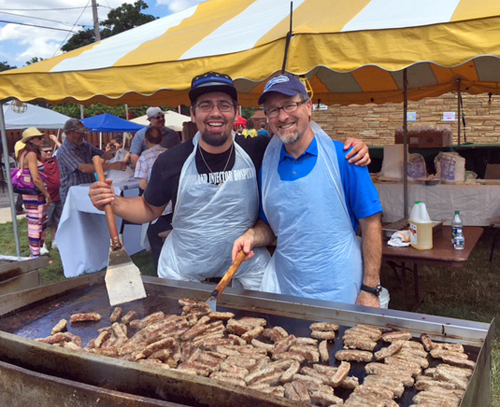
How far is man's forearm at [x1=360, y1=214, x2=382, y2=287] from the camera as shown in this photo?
2475 mm

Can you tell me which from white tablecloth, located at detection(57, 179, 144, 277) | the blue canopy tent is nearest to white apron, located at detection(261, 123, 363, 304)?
white tablecloth, located at detection(57, 179, 144, 277)

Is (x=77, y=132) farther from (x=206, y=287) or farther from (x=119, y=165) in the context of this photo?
(x=206, y=287)

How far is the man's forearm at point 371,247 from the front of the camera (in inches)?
97.4

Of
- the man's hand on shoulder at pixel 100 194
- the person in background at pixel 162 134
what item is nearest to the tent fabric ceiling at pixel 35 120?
the person in background at pixel 162 134

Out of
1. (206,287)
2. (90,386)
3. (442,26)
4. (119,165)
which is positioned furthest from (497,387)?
(119,165)

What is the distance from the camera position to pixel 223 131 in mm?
2730

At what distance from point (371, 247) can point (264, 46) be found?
1803 mm

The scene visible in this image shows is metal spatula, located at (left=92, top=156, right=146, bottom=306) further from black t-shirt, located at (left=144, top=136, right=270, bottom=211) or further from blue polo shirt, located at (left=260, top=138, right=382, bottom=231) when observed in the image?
blue polo shirt, located at (left=260, top=138, right=382, bottom=231)

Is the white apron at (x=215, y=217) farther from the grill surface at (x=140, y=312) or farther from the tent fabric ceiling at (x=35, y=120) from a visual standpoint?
the tent fabric ceiling at (x=35, y=120)

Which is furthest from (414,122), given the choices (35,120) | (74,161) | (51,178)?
(35,120)

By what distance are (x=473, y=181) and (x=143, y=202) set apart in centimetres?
481

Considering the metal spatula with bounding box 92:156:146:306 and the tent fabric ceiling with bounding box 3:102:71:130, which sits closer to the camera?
the metal spatula with bounding box 92:156:146:306

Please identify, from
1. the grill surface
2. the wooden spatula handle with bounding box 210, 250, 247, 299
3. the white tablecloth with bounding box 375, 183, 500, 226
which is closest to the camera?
the grill surface

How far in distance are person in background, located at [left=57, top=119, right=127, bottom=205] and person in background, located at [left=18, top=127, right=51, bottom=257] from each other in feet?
1.08
